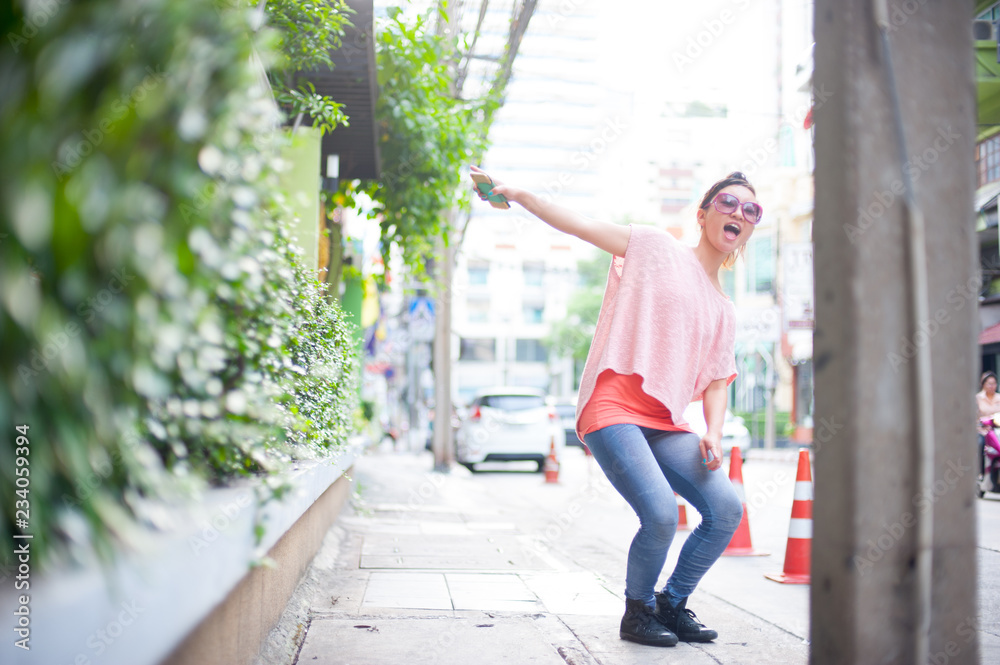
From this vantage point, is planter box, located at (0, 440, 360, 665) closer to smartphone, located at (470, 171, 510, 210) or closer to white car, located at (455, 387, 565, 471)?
smartphone, located at (470, 171, 510, 210)

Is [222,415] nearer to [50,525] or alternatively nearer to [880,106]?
[50,525]

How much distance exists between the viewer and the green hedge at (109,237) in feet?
3.58

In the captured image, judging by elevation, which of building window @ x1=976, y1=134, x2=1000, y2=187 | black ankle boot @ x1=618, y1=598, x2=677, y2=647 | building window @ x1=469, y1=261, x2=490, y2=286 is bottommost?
black ankle boot @ x1=618, y1=598, x2=677, y2=647

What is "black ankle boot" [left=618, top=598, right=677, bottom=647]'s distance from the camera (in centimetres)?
343

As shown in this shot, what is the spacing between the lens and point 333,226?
28.9 feet

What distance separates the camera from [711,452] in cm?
340

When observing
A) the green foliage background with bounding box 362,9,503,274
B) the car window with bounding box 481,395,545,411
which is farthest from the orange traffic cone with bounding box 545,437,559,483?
the green foliage background with bounding box 362,9,503,274

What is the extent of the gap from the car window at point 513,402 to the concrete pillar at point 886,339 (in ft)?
48.8

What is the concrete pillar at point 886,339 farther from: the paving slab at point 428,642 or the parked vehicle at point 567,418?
the parked vehicle at point 567,418

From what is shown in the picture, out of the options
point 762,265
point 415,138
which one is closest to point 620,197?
point 762,265

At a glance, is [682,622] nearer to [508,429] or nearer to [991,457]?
[991,457]

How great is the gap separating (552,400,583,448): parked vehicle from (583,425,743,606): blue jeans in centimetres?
2107

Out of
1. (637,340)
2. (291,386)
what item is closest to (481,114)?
(637,340)

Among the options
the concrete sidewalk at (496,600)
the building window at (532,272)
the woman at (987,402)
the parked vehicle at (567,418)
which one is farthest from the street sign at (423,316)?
the building window at (532,272)
